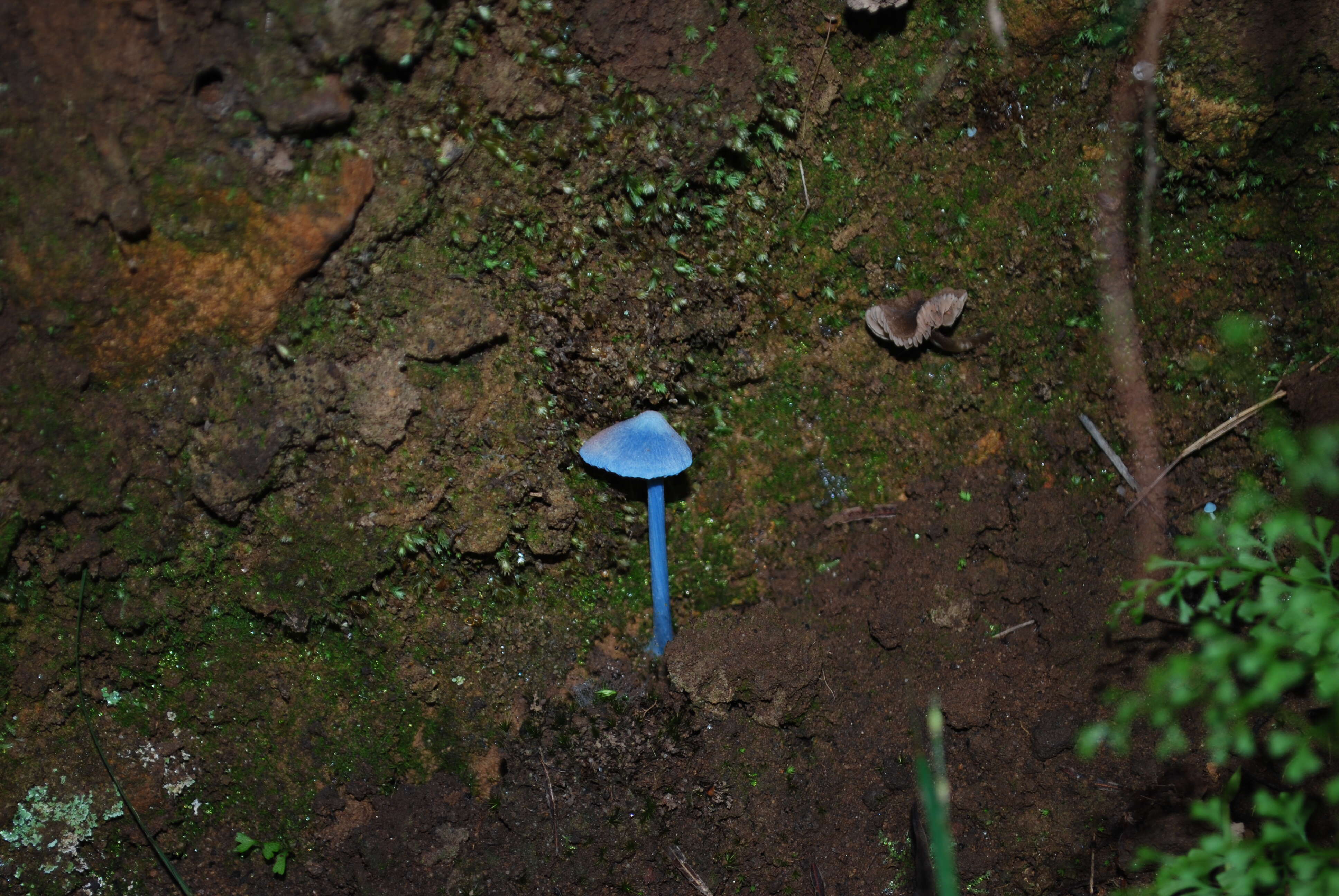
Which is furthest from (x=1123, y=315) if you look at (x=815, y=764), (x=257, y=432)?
(x=257, y=432)

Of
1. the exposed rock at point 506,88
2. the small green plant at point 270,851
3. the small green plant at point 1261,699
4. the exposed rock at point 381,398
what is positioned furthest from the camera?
the small green plant at point 270,851

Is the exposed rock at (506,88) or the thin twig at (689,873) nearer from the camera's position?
the exposed rock at (506,88)

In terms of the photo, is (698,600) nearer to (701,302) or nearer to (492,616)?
(492,616)

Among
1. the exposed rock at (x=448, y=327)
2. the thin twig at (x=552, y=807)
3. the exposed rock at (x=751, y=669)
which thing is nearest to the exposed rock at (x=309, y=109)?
the exposed rock at (x=448, y=327)

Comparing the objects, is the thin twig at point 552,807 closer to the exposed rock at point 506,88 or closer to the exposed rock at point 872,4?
the exposed rock at point 506,88

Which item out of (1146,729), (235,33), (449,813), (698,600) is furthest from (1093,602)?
(235,33)

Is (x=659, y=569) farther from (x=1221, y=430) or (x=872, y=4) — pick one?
(x=1221, y=430)
